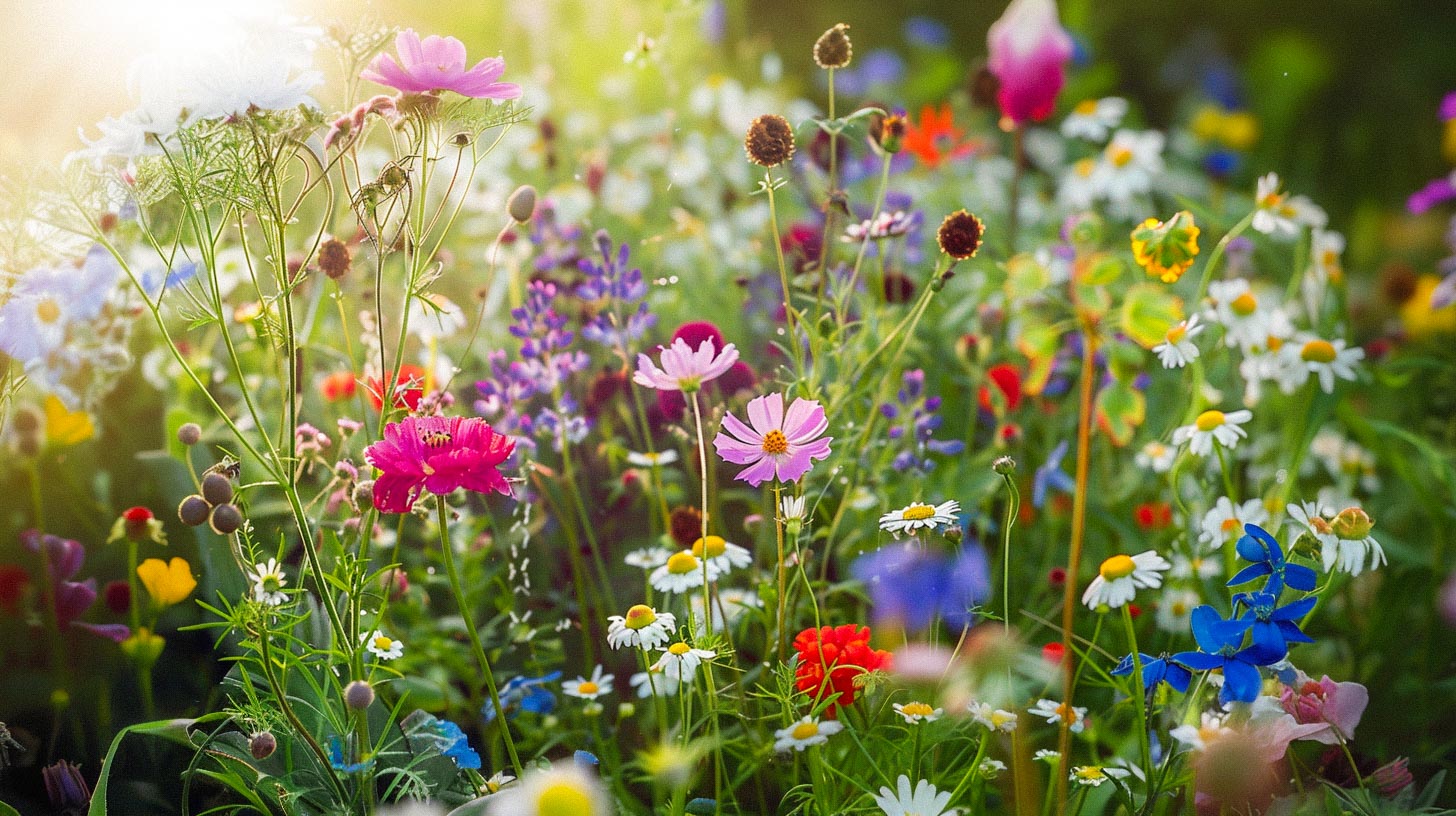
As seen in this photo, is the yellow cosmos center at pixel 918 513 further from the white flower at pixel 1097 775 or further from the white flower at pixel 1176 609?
the white flower at pixel 1176 609

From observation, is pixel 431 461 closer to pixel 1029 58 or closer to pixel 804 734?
pixel 804 734

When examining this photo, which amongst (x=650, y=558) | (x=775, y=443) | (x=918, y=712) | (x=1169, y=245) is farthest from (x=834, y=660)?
(x=1169, y=245)

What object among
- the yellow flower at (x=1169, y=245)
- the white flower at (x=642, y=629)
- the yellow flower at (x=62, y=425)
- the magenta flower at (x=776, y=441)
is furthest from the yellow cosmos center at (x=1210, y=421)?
the yellow flower at (x=62, y=425)

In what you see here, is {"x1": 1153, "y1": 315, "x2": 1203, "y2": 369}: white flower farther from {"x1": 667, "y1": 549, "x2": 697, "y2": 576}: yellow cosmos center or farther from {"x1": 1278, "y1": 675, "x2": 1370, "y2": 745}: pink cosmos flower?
{"x1": 667, "y1": 549, "x2": 697, "y2": 576}: yellow cosmos center

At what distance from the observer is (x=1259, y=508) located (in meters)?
0.90

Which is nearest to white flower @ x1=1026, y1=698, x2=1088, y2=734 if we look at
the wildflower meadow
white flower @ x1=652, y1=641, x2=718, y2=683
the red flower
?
the wildflower meadow

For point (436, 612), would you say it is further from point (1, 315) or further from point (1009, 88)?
point (1009, 88)

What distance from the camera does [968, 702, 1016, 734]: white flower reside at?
2.51 feet

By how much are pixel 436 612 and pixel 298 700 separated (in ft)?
1.35

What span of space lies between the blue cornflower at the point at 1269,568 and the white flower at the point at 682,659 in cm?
34

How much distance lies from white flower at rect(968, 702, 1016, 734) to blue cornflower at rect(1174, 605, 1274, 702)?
12 centimetres

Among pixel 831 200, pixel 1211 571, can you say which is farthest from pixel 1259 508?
pixel 831 200

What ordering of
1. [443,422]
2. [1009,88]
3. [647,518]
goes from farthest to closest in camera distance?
[1009,88], [647,518], [443,422]

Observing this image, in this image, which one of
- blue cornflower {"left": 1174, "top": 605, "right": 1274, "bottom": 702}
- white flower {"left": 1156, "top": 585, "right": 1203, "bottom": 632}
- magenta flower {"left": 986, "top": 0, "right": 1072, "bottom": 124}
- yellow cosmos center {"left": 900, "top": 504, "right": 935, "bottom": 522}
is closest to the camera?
blue cornflower {"left": 1174, "top": 605, "right": 1274, "bottom": 702}
